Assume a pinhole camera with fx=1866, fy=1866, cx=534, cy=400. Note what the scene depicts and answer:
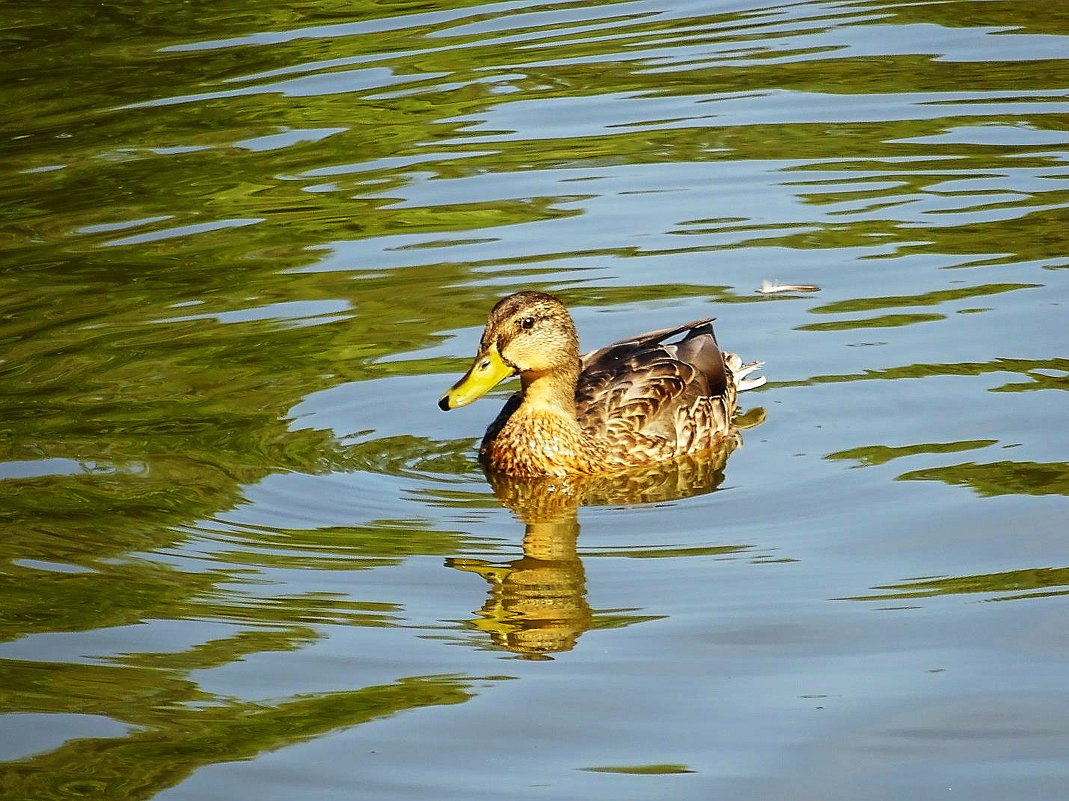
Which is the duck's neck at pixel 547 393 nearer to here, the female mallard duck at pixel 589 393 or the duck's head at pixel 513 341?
the female mallard duck at pixel 589 393

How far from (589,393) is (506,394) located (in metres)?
0.91

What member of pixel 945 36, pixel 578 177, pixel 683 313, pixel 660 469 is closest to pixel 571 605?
pixel 660 469

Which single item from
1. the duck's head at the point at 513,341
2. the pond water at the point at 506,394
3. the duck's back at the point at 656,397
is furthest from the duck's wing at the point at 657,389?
the duck's head at the point at 513,341

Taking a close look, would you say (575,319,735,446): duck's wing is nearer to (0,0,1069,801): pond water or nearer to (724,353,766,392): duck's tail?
(724,353,766,392): duck's tail

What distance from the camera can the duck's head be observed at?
344 inches

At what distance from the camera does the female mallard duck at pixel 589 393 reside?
28.9 ft

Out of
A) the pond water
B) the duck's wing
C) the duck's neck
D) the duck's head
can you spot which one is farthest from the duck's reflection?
the duck's head

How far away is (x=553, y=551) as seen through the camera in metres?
7.75

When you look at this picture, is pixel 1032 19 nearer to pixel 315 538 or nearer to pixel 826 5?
pixel 826 5

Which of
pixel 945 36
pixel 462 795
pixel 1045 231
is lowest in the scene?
pixel 462 795

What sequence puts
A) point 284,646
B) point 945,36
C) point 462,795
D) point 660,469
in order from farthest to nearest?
point 945,36, point 660,469, point 284,646, point 462,795

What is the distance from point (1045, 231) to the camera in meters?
11.0

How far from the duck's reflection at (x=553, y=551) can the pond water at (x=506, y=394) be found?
3cm

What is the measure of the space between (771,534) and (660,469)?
1.56 metres
